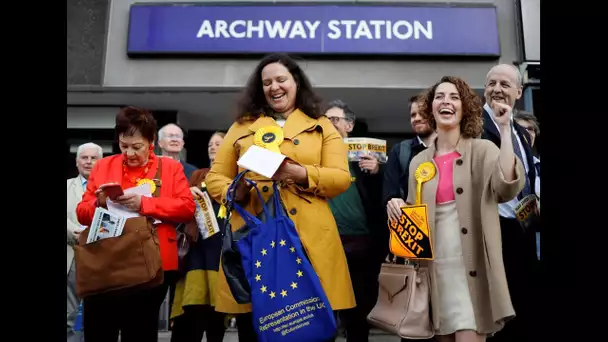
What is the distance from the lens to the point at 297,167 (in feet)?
8.54

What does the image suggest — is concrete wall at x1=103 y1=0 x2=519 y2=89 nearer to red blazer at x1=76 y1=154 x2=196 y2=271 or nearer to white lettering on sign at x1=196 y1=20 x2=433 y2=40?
white lettering on sign at x1=196 y1=20 x2=433 y2=40

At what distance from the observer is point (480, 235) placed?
2654 mm

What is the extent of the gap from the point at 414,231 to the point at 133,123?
1.87m

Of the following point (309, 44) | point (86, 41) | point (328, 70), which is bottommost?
point (328, 70)

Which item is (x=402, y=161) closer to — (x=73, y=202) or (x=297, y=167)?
(x=297, y=167)

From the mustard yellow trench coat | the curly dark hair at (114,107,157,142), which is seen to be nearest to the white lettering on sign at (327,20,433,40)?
the curly dark hair at (114,107,157,142)

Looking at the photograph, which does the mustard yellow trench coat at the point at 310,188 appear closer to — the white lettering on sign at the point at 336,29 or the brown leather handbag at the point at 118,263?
the brown leather handbag at the point at 118,263

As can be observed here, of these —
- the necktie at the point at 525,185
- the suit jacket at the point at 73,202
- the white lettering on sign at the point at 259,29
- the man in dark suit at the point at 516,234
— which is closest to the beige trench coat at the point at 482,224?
the man in dark suit at the point at 516,234

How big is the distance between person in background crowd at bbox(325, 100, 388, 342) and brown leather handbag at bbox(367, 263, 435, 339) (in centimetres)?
112

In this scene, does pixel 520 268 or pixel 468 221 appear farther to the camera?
pixel 520 268

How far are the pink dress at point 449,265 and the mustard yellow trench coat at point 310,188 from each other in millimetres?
461

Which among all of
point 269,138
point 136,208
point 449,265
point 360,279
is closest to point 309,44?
point 360,279

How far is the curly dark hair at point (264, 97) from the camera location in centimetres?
302
